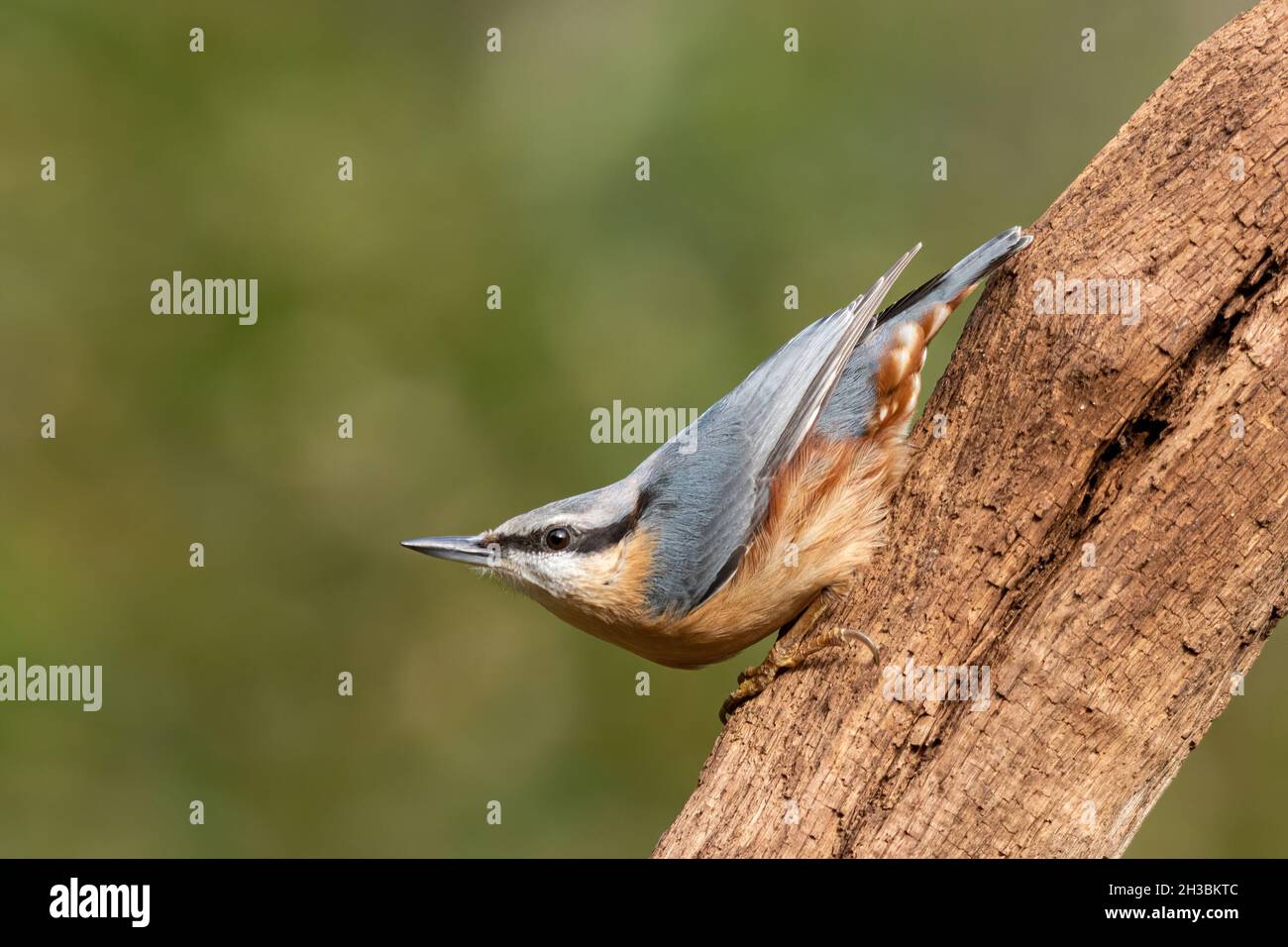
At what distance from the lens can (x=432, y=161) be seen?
264 inches

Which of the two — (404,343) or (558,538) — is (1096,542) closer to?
(558,538)

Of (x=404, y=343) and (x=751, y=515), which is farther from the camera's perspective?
(x=404, y=343)

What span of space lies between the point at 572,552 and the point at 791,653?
0.69 m

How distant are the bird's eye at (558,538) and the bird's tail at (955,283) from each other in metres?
1.07

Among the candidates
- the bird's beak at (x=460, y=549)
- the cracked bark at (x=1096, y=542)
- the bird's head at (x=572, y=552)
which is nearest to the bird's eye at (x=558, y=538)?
the bird's head at (x=572, y=552)

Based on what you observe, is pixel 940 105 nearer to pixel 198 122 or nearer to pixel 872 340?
pixel 872 340

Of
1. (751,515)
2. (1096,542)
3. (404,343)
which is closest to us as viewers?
(1096,542)

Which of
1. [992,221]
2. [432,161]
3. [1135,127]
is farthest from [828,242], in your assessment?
[1135,127]

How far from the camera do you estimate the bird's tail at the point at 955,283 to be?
2957 millimetres

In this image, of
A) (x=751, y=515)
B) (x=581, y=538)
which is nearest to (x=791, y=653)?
(x=751, y=515)

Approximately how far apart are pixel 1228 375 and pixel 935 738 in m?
1.01

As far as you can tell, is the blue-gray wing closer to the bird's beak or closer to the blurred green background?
the bird's beak

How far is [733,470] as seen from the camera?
3.31 meters

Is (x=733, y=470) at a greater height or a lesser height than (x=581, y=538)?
greater
